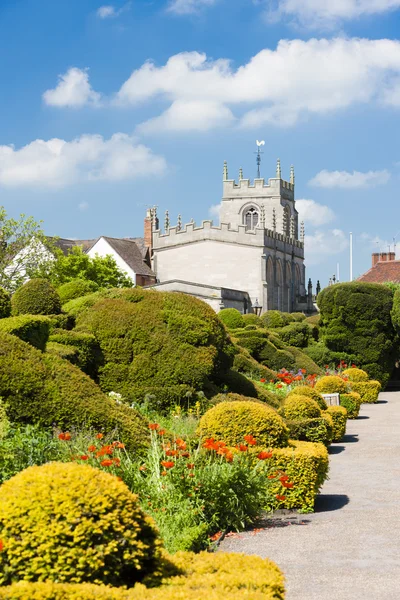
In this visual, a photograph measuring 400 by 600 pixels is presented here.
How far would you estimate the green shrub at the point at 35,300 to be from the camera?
1576 cm

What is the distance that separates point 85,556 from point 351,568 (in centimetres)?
372

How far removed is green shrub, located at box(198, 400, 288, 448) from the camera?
10.5 m

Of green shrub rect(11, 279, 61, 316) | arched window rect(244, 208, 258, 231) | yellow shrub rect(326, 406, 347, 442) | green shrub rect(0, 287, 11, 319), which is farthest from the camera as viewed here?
arched window rect(244, 208, 258, 231)

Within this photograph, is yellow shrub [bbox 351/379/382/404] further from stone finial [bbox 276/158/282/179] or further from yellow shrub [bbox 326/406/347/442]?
stone finial [bbox 276/158/282/179]

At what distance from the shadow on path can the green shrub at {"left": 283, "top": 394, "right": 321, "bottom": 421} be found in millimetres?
3462

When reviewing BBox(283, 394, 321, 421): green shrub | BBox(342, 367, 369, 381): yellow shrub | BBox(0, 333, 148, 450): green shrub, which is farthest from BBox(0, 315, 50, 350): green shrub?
BBox(342, 367, 369, 381): yellow shrub

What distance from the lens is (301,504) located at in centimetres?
1029

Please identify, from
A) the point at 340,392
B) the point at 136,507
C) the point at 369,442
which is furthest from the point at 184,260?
the point at 136,507

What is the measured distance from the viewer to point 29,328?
12.0 metres

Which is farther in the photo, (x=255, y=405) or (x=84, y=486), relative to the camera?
(x=255, y=405)

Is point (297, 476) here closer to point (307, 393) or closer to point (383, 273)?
point (307, 393)

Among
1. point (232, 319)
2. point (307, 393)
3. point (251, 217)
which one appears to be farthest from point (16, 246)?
point (251, 217)

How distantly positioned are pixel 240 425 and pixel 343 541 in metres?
2.27

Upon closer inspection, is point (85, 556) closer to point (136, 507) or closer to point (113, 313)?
point (136, 507)
